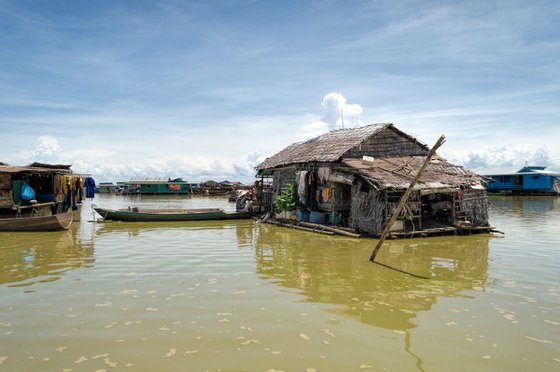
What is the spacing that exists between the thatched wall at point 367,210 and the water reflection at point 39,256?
30.5 ft

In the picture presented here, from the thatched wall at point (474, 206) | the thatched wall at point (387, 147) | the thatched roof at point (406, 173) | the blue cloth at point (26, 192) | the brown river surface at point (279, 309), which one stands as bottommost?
the brown river surface at point (279, 309)

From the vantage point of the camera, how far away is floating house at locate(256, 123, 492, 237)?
15008mm

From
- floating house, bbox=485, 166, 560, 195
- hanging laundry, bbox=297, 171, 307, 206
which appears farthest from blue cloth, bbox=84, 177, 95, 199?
floating house, bbox=485, 166, 560, 195

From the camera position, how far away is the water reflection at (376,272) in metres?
7.23

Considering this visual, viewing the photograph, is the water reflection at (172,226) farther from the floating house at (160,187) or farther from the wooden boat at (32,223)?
the floating house at (160,187)

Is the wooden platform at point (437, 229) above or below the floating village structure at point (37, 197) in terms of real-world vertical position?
below

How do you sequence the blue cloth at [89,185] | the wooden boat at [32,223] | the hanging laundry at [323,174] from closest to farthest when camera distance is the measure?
the wooden boat at [32,223], the hanging laundry at [323,174], the blue cloth at [89,185]

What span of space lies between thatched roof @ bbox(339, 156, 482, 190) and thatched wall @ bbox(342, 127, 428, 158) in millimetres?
412

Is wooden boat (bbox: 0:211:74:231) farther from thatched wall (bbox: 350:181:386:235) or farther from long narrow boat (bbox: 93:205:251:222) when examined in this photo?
thatched wall (bbox: 350:181:386:235)

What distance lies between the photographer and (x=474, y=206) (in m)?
16.3

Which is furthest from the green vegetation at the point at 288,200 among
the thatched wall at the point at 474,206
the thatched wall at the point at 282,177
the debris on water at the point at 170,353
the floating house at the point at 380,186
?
the debris on water at the point at 170,353

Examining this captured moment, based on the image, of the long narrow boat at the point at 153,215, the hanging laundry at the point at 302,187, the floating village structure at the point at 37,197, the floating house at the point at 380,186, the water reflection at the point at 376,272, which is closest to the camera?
the water reflection at the point at 376,272

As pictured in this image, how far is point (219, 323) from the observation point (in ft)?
20.9

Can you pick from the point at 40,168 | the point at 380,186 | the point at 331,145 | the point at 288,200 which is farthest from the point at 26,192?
the point at 380,186
